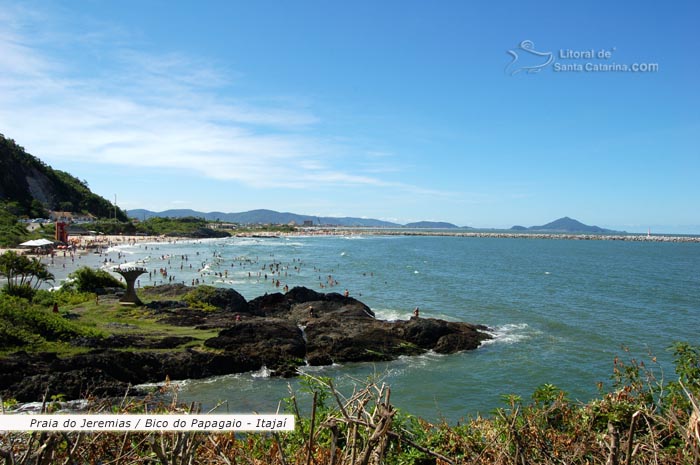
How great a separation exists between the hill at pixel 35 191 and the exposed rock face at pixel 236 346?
303 feet

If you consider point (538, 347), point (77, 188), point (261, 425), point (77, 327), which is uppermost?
point (77, 188)

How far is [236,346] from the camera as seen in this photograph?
70.0 ft

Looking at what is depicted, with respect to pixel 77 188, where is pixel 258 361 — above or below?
below

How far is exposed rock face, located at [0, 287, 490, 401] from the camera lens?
617 inches

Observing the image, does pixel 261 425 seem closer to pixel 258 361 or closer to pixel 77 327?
pixel 258 361

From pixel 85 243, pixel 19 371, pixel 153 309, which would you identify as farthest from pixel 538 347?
pixel 85 243

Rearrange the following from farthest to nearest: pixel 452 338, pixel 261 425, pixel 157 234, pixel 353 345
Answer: pixel 157 234
pixel 452 338
pixel 353 345
pixel 261 425

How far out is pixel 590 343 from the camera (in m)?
27.8

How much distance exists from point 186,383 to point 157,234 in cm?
12972

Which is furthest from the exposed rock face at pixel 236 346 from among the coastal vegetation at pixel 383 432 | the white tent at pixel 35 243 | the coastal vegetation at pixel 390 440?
the white tent at pixel 35 243

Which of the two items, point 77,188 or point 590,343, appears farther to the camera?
point 77,188

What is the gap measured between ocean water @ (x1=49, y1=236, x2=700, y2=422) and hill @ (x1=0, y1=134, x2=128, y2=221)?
49253 mm

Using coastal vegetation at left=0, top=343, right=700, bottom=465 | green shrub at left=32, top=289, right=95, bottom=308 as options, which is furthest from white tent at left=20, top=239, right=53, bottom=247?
coastal vegetation at left=0, top=343, right=700, bottom=465

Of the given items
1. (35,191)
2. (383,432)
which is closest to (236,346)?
(383,432)
